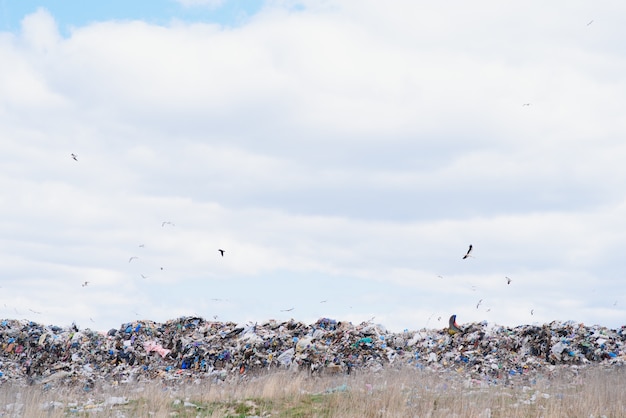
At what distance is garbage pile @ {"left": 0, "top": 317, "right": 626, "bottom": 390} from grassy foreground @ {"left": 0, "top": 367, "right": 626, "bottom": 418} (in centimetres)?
301

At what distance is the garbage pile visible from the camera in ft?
47.2

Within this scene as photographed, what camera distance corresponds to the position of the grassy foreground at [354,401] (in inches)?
342

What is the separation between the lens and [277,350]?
14984 millimetres

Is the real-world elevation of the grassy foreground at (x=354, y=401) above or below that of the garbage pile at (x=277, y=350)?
below

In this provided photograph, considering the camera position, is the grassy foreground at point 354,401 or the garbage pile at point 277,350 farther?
the garbage pile at point 277,350

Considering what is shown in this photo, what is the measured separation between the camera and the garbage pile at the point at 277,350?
47.2 ft

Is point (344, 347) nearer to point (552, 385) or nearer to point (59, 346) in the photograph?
point (552, 385)

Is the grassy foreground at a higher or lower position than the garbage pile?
lower

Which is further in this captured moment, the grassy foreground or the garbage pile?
the garbage pile

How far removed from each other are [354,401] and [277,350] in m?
6.14

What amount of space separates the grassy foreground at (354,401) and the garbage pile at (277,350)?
301 centimetres

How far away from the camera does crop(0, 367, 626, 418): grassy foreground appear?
868 cm

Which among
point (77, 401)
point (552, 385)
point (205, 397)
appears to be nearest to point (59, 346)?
point (77, 401)

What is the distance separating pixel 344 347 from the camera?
49.4 ft
